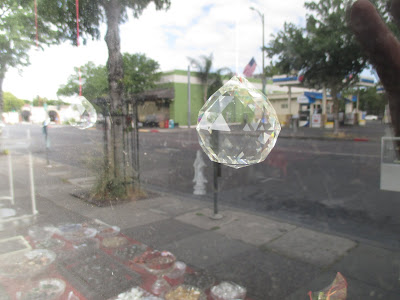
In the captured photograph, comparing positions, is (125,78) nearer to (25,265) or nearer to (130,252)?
(25,265)

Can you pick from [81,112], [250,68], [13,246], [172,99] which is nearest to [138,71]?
[172,99]

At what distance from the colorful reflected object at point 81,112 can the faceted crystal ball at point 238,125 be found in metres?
0.48

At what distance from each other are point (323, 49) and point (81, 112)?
3.10 feet

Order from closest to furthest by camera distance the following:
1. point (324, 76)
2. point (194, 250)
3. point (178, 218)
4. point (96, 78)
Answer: point (96, 78), point (324, 76), point (194, 250), point (178, 218)

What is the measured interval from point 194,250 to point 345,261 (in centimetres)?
127

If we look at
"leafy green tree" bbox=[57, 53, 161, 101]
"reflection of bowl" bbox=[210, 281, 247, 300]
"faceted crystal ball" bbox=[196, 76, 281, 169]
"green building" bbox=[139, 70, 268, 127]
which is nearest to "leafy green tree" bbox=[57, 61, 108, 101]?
"leafy green tree" bbox=[57, 53, 161, 101]

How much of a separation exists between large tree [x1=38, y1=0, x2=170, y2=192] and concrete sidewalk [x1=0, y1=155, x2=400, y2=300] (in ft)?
1.10

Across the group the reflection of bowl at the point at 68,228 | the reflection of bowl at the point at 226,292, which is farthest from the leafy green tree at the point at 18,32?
the reflection of bowl at the point at 226,292

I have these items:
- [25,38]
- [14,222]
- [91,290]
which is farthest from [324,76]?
[14,222]

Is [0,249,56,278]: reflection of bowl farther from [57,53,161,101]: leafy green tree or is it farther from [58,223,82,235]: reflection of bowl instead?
[57,53,161,101]: leafy green tree

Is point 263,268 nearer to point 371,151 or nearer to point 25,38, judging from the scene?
point 25,38

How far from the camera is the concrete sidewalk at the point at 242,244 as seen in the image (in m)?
1.10

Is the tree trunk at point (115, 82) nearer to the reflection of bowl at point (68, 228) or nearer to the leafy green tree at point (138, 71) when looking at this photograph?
the leafy green tree at point (138, 71)

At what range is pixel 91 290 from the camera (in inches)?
45.2
